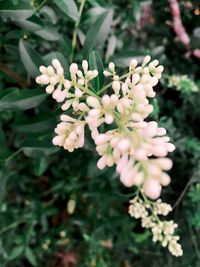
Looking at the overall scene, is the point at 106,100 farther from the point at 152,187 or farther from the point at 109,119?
the point at 152,187

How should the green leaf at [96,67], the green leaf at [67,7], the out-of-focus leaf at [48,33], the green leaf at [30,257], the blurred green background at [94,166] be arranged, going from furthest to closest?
1. the green leaf at [30,257]
2. the blurred green background at [94,166]
3. the out-of-focus leaf at [48,33]
4. the green leaf at [67,7]
5. the green leaf at [96,67]

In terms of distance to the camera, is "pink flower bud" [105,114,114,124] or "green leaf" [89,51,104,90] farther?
"green leaf" [89,51,104,90]

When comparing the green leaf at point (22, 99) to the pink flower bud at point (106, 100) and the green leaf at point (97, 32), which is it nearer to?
the green leaf at point (97, 32)

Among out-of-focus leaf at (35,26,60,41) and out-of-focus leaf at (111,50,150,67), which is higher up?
out-of-focus leaf at (35,26,60,41)

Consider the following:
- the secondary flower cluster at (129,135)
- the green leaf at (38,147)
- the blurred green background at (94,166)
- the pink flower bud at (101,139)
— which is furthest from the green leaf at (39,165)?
the pink flower bud at (101,139)

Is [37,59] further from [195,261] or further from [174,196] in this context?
[195,261]

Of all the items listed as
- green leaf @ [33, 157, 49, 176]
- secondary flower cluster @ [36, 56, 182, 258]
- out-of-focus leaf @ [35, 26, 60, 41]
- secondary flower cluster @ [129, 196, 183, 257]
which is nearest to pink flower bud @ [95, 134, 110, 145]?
secondary flower cluster @ [36, 56, 182, 258]

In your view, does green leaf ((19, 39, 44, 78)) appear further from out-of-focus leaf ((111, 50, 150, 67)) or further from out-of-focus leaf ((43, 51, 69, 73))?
out-of-focus leaf ((111, 50, 150, 67))
